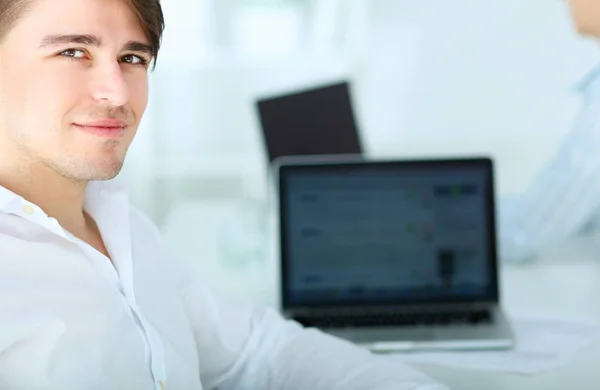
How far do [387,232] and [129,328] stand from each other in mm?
599

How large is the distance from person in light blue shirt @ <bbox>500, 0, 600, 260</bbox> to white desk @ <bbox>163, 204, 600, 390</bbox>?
0.16ft

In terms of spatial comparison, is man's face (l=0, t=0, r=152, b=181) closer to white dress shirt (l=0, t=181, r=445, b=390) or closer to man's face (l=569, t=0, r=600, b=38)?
white dress shirt (l=0, t=181, r=445, b=390)

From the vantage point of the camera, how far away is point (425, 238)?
4.55ft

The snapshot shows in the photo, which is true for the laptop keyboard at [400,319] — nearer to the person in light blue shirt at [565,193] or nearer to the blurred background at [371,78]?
the person in light blue shirt at [565,193]

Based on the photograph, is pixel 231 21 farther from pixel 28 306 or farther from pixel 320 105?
pixel 28 306

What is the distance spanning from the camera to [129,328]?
2.97ft

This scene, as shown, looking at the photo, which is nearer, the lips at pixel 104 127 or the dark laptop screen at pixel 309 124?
the lips at pixel 104 127

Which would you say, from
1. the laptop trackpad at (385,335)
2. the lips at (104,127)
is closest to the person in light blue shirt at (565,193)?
the laptop trackpad at (385,335)

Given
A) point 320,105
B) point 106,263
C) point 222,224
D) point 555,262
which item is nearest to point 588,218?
point 555,262

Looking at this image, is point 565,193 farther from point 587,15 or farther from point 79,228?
point 79,228

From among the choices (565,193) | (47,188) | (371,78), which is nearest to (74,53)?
(47,188)

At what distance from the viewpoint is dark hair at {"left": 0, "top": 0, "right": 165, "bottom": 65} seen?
87cm

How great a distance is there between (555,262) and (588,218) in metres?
0.18

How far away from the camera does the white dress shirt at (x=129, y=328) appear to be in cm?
82
